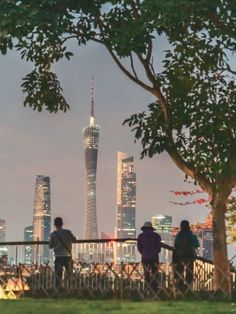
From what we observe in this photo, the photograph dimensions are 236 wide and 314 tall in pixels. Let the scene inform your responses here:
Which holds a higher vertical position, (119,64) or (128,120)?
(119,64)

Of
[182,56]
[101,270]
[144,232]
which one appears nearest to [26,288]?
[101,270]

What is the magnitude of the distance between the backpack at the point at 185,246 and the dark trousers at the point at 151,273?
0.95m

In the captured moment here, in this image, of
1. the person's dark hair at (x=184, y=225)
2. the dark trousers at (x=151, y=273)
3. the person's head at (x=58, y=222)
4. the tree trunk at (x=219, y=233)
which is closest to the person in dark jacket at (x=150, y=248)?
the dark trousers at (x=151, y=273)

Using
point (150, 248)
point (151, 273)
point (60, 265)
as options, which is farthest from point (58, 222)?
point (151, 273)

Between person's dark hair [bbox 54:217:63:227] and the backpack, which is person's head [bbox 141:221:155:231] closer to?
the backpack

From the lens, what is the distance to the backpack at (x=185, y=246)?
21.8m

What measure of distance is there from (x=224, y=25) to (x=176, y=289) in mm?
6878

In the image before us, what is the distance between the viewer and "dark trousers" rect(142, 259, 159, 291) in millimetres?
20531

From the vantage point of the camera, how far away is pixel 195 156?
2116cm

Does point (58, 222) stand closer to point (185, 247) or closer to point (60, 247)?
point (60, 247)

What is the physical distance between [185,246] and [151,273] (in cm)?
168

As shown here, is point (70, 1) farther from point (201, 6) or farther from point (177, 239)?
point (177, 239)

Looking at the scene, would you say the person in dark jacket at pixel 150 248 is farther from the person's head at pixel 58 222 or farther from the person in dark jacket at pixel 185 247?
the person's head at pixel 58 222

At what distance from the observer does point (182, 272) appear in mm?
21031
